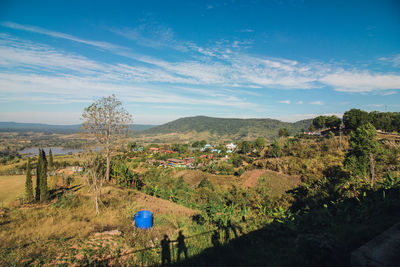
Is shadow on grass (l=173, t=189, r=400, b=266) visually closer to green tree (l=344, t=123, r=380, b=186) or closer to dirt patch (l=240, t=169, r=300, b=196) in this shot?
green tree (l=344, t=123, r=380, b=186)

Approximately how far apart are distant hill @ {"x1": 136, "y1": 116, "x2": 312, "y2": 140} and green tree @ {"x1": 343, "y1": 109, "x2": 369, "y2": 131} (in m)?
84.7

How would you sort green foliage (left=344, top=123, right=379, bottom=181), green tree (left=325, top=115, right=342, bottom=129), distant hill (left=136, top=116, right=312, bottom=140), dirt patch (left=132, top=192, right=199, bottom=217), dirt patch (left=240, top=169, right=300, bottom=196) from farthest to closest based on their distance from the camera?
distant hill (left=136, top=116, right=312, bottom=140) < green tree (left=325, top=115, right=342, bottom=129) < dirt patch (left=240, top=169, right=300, bottom=196) < green foliage (left=344, top=123, right=379, bottom=181) < dirt patch (left=132, top=192, right=199, bottom=217)

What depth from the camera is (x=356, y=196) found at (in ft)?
24.0

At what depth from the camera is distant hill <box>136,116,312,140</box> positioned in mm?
127644

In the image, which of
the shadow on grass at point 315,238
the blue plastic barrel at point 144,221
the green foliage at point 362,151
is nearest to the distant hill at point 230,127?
the green foliage at point 362,151

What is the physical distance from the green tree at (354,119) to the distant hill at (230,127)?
84.7 meters

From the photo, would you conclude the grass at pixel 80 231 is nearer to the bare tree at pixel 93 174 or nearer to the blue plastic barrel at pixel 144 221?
the blue plastic barrel at pixel 144 221

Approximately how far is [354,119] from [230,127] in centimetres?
12750

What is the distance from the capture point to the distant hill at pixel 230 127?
419ft

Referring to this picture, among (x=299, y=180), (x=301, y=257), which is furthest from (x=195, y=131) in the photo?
(x=301, y=257)

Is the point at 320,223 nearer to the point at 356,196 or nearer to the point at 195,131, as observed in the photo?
the point at 356,196

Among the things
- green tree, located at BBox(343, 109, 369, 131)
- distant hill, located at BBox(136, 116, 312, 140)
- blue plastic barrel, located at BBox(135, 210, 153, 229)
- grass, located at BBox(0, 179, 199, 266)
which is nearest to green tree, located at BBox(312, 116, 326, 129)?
green tree, located at BBox(343, 109, 369, 131)

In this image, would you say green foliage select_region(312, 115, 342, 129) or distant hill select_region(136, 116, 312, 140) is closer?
green foliage select_region(312, 115, 342, 129)

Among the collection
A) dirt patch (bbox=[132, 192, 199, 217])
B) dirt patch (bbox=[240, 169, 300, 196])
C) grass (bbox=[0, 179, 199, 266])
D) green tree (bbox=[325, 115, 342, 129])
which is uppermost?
green tree (bbox=[325, 115, 342, 129])
